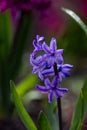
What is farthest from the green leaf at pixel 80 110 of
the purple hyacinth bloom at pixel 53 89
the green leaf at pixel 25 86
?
the green leaf at pixel 25 86

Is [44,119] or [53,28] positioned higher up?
[53,28]

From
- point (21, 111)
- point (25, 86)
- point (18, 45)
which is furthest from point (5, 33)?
point (21, 111)

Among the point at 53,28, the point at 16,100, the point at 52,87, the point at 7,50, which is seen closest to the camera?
the point at 52,87

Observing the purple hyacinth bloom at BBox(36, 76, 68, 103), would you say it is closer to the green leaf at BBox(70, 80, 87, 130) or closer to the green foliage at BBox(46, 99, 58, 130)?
the green leaf at BBox(70, 80, 87, 130)

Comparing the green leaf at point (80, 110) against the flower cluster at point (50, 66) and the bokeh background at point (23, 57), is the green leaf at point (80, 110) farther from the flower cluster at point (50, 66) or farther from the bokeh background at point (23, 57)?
the bokeh background at point (23, 57)

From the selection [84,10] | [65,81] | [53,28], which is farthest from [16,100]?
[53,28]

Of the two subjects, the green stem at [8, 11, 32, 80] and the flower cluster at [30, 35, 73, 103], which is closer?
the flower cluster at [30, 35, 73, 103]

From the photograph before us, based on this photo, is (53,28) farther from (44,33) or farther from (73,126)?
(73,126)

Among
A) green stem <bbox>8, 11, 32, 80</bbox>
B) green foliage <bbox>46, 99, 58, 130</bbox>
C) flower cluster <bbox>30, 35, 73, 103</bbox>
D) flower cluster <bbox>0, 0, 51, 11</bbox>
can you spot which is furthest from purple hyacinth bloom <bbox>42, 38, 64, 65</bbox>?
green stem <bbox>8, 11, 32, 80</bbox>
